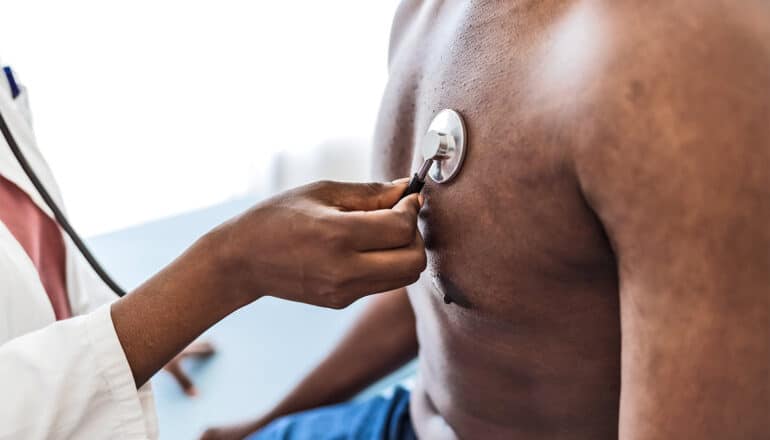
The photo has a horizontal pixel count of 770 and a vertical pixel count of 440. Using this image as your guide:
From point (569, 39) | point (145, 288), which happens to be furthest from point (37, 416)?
point (569, 39)

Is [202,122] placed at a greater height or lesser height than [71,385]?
greater

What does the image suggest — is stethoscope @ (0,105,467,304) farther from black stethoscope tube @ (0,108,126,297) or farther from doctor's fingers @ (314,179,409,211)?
black stethoscope tube @ (0,108,126,297)

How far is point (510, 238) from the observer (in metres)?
0.66

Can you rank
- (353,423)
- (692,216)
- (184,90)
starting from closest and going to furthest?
(692,216)
(353,423)
(184,90)

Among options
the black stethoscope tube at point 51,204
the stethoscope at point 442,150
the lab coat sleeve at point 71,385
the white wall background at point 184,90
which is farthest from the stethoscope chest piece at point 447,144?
the white wall background at point 184,90

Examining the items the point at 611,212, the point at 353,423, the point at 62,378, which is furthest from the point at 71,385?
the point at 611,212

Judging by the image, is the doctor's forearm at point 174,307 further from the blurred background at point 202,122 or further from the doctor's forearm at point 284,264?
the blurred background at point 202,122

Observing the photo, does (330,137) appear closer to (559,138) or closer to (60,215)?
(60,215)

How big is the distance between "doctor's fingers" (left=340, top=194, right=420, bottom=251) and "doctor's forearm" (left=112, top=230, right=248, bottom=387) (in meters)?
0.13

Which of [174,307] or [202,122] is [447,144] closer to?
[174,307]

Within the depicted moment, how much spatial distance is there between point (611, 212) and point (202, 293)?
38 centimetres

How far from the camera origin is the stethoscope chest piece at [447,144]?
26.7 inches

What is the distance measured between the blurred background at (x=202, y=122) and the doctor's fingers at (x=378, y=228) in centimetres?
78

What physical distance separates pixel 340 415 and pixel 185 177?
3.70 ft
